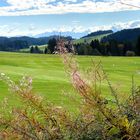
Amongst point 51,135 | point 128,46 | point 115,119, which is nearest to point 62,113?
point 51,135

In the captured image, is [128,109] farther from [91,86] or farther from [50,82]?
[50,82]

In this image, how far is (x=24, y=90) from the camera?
2768 millimetres

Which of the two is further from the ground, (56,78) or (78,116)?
(78,116)

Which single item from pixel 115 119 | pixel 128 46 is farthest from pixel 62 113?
pixel 128 46

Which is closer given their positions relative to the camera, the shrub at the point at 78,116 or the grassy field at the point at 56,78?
the shrub at the point at 78,116

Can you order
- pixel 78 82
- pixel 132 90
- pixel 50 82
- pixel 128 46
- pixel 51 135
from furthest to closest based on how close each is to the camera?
1. pixel 128 46
2. pixel 50 82
3. pixel 132 90
4. pixel 51 135
5. pixel 78 82

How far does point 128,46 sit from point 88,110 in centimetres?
10571

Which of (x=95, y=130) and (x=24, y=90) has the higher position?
(x=24, y=90)

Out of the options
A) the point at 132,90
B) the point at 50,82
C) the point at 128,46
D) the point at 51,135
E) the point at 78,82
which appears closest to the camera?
the point at 78,82

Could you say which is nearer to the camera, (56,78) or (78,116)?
(78,116)

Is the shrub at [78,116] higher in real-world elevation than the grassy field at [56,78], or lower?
higher

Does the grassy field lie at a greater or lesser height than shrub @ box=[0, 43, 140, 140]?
lesser

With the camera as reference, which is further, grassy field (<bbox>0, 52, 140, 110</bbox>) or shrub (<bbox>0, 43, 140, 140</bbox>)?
grassy field (<bbox>0, 52, 140, 110</bbox>)

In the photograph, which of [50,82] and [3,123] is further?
[50,82]
